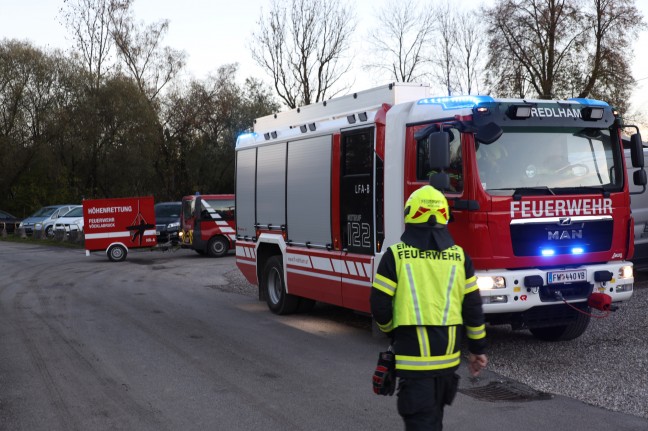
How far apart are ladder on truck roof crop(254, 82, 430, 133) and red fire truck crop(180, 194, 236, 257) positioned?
11387mm

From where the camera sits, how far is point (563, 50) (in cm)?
3241

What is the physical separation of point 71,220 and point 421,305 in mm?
32325

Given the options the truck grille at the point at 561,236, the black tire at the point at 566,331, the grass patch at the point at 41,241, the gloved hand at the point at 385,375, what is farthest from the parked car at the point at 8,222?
the gloved hand at the point at 385,375

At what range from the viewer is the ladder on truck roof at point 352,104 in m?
8.86

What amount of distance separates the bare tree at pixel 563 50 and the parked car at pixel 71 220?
1937 cm

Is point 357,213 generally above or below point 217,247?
above

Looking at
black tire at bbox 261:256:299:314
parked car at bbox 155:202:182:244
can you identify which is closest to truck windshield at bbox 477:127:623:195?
black tire at bbox 261:256:299:314

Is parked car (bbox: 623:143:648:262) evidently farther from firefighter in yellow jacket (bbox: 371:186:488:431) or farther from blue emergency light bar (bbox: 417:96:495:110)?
firefighter in yellow jacket (bbox: 371:186:488:431)

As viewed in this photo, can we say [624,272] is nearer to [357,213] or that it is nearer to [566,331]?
[566,331]

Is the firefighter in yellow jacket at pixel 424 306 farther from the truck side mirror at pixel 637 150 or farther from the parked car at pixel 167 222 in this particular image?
the parked car at pixel 167 222

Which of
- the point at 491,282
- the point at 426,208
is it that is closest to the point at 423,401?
the point at 426,208

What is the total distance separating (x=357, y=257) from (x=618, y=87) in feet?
83.8

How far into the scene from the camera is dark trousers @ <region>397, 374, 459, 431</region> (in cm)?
397

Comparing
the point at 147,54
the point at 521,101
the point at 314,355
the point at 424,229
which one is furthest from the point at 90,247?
the point at 147,54
